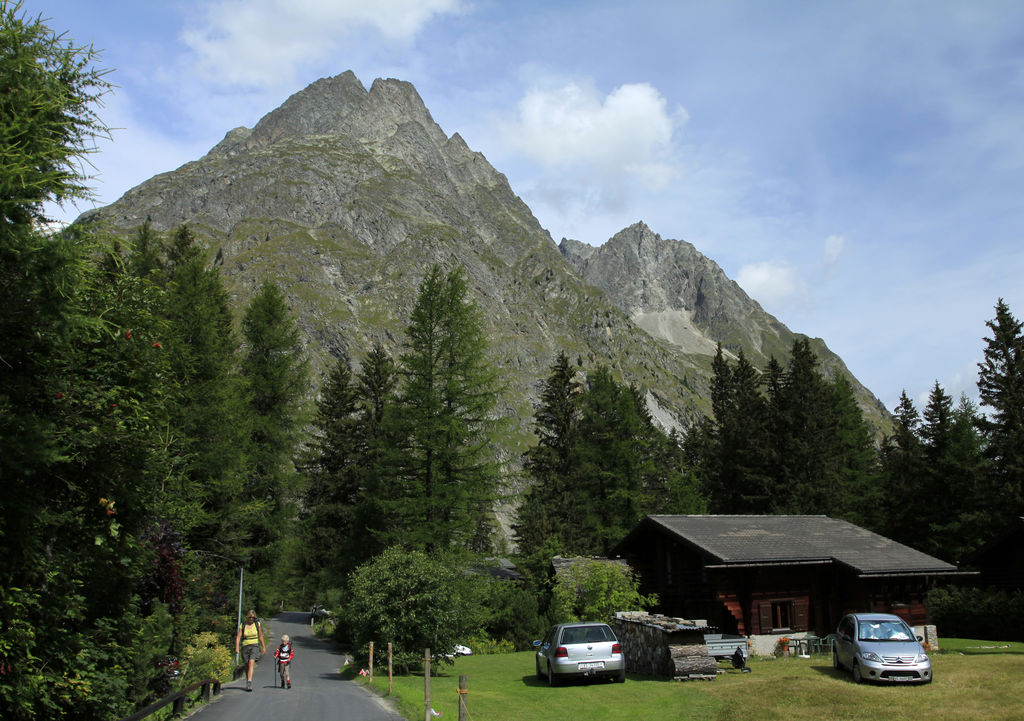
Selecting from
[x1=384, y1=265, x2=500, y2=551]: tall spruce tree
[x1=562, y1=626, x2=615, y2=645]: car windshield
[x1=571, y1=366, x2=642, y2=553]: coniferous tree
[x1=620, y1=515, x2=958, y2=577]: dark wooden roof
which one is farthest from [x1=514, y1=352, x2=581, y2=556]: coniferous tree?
[x1=562, y1=626, x2=615, y2=645]: car windshield

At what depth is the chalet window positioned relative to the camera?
2876cm

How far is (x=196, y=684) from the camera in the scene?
51.4ft

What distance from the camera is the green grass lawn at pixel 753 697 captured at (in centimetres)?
1409

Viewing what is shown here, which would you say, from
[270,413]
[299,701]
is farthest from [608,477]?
[299,701]

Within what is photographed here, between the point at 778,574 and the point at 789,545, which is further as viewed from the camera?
the point at 789,545

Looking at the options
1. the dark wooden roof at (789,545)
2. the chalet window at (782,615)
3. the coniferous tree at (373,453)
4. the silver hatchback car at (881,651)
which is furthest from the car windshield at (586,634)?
the coniferous tree at (373,453)

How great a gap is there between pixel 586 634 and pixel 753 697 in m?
4.95

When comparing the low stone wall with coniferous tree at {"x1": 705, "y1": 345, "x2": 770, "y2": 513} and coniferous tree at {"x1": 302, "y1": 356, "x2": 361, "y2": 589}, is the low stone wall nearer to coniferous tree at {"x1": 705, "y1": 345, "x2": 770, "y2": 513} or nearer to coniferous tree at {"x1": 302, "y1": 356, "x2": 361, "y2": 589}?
coniferous tree at {"x1": 302, "y1": 356, "x2": 361, "y2": 589}

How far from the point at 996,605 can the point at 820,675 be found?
20.7 metres

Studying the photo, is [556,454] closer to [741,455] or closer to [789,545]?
[741,455]

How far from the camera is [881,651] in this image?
17359 mm

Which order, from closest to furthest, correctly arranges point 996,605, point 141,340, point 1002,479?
1. point 141,340
2. point 996,605
3. point 1002,479

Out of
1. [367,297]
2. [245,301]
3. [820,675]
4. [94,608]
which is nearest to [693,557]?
[820,675]

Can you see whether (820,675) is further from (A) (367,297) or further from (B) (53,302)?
(A) (367,297)
